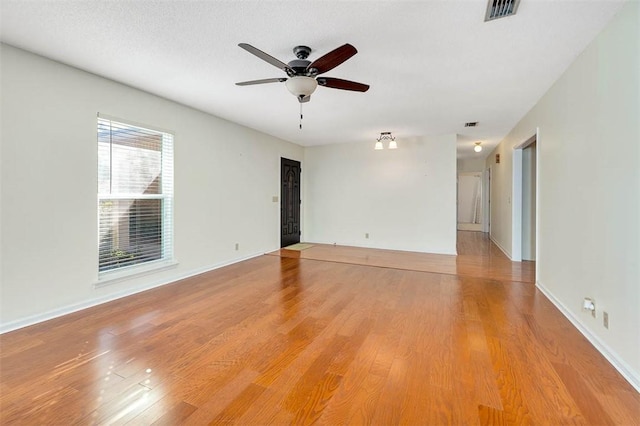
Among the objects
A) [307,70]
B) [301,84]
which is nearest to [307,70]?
[307,70]

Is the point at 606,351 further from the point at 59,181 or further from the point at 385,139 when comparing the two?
the point at 59,181

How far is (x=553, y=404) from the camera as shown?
1.60 metres

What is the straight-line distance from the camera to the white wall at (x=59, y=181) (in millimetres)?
2516

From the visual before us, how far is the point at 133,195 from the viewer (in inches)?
139

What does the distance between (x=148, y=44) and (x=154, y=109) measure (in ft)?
4.66

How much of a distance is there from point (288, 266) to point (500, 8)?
161 inches

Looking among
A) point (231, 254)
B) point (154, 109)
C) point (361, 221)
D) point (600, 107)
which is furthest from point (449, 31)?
point (361, 221)

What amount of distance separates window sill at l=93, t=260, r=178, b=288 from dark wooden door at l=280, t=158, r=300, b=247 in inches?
112

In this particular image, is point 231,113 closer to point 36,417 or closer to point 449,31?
point 449,31

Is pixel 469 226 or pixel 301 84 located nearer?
pixel 301 84

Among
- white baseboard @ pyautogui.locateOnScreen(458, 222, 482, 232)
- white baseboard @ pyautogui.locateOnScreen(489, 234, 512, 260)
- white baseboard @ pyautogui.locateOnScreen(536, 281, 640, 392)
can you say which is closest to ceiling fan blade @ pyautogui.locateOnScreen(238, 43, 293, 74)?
white baseboard @ pyautogui.locateOnScreen(536, 281, 640, 392)

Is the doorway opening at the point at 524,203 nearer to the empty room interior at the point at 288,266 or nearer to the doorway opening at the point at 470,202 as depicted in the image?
the empty room interior at the point at 288,266

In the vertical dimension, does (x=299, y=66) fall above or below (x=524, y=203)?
above

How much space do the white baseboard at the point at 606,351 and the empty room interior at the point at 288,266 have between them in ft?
0.07
